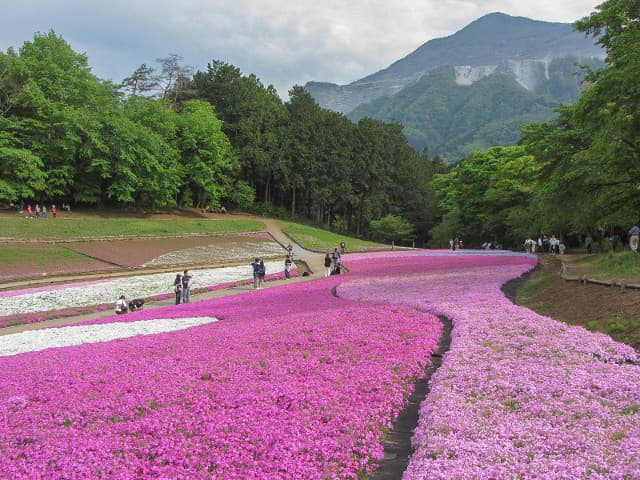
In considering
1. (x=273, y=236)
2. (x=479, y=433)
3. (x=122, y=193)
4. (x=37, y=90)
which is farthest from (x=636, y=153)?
(x=37, y=90)

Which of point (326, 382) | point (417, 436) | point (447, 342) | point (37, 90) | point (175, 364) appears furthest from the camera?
point (37, 90)

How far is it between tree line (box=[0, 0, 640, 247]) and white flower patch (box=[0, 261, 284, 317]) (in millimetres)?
24750

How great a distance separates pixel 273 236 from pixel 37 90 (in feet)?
119

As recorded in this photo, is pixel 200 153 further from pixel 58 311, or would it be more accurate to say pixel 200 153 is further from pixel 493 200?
pixel 58 311

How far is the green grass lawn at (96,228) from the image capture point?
42.0 metres

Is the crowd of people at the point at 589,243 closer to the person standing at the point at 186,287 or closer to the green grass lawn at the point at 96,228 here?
the person standing at the point at 186,287

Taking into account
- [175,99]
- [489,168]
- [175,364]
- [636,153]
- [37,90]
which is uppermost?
[175,99]

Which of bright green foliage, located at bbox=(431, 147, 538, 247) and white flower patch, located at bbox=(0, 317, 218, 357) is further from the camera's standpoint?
bright green foliage, located at bbox=(431, 147, 538, 247)

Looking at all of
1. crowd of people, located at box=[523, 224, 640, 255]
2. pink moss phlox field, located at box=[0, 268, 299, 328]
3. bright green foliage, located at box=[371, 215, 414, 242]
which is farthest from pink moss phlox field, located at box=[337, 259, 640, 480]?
bright green foliage, located at box=[371, 215, 414, 242]

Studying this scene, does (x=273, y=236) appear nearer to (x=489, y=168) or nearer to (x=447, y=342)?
(x=489, y=168)

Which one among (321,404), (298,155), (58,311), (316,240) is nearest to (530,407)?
(321,404)

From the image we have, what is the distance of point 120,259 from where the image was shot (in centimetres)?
3941

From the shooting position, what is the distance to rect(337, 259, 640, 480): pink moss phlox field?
534 centimetres

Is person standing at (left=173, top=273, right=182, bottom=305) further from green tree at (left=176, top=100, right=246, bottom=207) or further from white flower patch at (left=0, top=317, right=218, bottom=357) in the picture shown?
green tree at (left=176, top=100, right=246, bottom=207)
